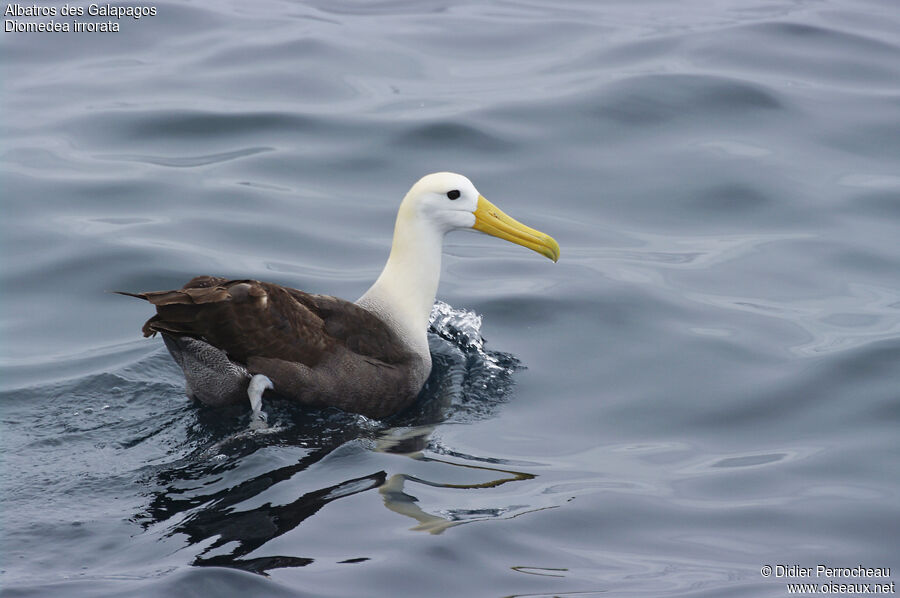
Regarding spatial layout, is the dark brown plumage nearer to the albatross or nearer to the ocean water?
the albatross

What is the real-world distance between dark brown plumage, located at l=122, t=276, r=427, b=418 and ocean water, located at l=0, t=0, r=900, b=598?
192mm

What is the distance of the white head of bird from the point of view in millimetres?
8695

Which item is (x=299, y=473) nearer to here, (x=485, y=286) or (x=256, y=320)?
(x=256, y=320)

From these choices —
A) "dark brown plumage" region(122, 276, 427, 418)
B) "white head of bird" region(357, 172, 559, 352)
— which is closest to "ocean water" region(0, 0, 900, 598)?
"dark brown plumage" region(122, 276, 427, 418)

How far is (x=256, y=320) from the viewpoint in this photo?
25.5 feet

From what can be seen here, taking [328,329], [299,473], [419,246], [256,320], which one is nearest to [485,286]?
[419,246]

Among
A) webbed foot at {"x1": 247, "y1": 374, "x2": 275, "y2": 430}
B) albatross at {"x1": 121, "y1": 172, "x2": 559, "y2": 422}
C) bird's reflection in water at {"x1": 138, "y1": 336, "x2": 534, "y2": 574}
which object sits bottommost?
bird's reflection in water at {"x1": 138, "y1": 336, "x2": 534, "y2": 574}

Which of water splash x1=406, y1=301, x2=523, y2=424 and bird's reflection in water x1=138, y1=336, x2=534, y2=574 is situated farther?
water splash x1=406, y1=301, x2=523, y2=424

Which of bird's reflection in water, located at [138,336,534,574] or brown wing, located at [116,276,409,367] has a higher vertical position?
brown wing, located at [116,276,409,367]

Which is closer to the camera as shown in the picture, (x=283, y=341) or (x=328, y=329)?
(x=283, y=341)

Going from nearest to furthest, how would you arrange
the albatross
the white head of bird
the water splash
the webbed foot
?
the albatross
the webbed foot
the water splash
the white head of bird

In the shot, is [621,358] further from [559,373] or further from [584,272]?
[584,272]

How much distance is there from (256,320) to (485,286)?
341 centimetres

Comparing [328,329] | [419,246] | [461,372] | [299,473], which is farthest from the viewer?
[461,372]
